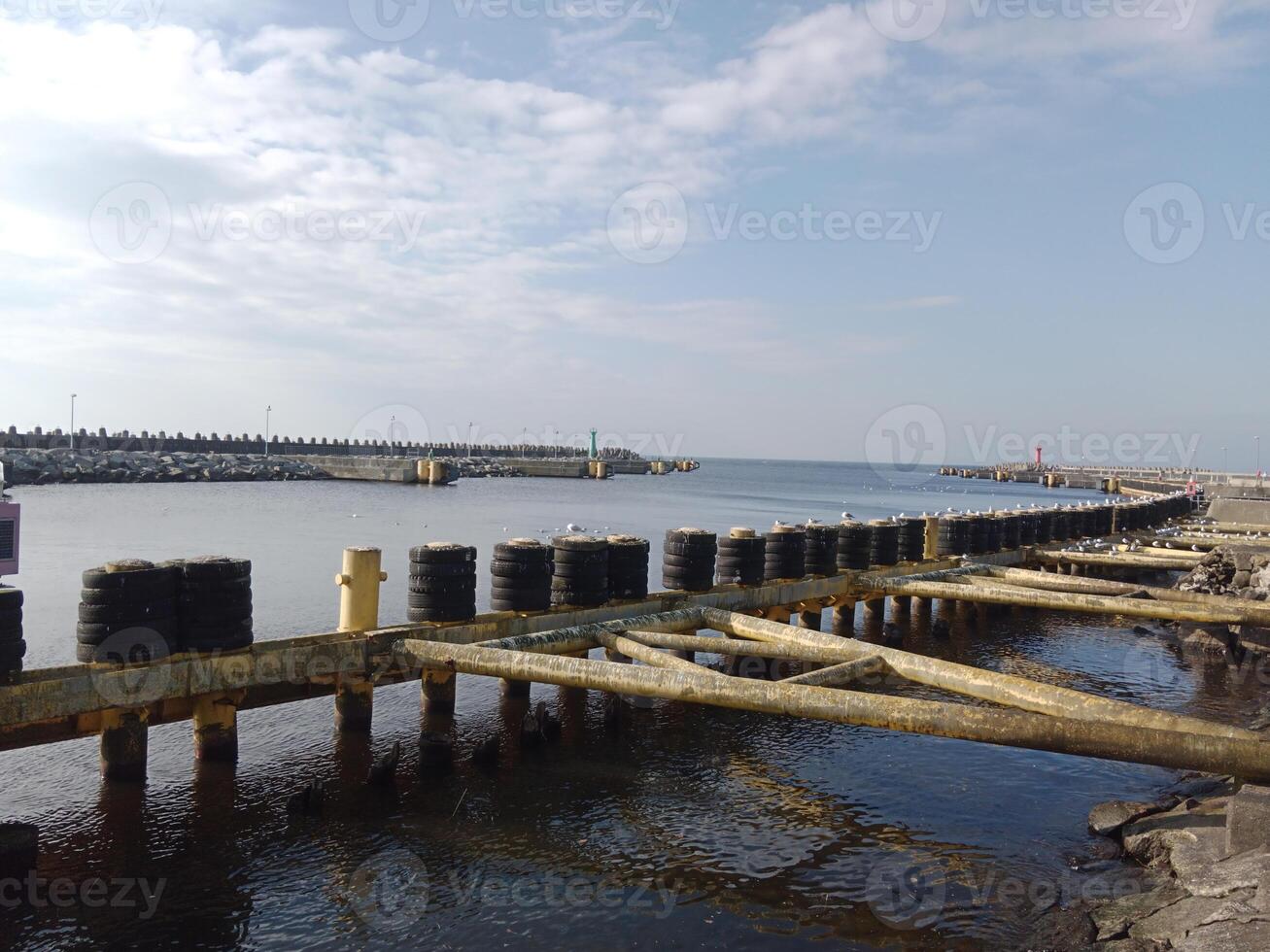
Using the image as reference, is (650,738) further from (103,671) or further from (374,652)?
(103,671)

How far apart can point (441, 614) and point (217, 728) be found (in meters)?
2.76

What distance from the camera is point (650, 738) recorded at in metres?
12.2

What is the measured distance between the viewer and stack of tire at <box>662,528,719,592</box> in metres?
14.3

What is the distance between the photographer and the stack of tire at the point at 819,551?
1712cm

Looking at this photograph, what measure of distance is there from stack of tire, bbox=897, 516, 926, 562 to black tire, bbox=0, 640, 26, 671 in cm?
1729

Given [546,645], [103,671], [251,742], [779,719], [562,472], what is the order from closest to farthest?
[103,671] < [546,645] < [251,742] < [779,719] < [562,472]

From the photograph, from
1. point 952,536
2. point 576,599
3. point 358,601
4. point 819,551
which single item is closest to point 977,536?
point 952,536

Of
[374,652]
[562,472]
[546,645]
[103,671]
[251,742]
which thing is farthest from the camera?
[562,472]

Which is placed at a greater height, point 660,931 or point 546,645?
point 546,645

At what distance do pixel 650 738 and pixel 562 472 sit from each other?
421 ft

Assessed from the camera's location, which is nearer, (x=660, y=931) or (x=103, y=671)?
(x=660, y=931)

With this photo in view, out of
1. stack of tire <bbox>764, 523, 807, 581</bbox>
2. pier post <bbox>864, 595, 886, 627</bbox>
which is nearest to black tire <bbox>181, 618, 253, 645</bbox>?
stack of tire <bbox>764, 523, 807, 581</bbox>

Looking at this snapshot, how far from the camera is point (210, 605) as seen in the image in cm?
912

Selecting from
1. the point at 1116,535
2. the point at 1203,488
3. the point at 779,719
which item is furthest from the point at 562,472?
the point at 779,719
